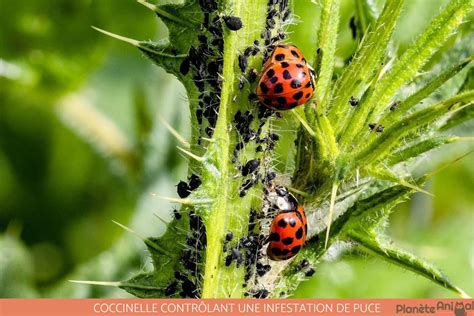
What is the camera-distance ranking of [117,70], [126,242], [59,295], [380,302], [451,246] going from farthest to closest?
[117,70]
[451,246]
[126,242]
[59,295]
[380,302]

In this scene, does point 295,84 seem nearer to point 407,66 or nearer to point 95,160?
point 407,66

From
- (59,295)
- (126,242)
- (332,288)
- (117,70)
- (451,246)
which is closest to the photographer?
(59,295)

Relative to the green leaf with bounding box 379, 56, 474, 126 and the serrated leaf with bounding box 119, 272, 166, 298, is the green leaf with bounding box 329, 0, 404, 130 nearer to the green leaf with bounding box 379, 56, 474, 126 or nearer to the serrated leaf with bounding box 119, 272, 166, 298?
the green leaf with bounding box 379, 56, 474, 126

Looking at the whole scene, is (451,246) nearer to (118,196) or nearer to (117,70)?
(118,196)

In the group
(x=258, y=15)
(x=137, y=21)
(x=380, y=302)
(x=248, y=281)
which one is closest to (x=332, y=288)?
(x=380, y=302)

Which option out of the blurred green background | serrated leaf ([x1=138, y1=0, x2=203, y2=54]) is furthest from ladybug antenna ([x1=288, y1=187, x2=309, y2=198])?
the blurred green background

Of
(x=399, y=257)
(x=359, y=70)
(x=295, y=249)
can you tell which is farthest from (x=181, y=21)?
(x=399, y=257)
